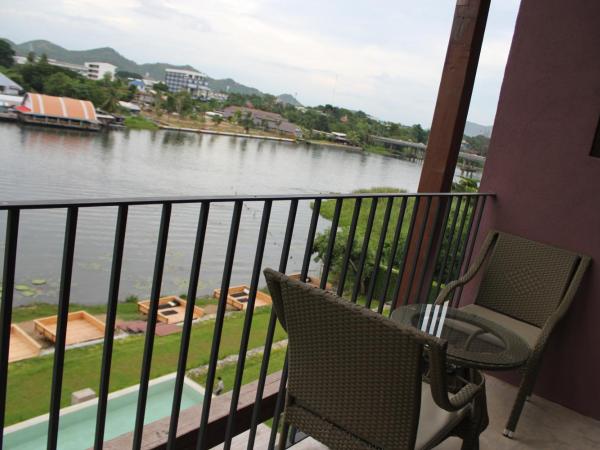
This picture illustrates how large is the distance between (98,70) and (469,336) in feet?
35.8

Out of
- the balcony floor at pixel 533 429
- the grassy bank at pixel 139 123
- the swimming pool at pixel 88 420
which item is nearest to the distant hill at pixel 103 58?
the grassy bank at pixel 139 123

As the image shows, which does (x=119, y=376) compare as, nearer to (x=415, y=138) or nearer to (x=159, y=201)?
(x=415, y=138)

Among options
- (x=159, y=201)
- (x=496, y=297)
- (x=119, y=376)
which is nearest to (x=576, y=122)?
(x=496, y=297)

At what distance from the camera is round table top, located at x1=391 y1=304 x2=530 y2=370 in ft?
6.39

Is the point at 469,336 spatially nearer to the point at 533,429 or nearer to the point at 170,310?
the point at 533,429

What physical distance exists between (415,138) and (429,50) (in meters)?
22.2

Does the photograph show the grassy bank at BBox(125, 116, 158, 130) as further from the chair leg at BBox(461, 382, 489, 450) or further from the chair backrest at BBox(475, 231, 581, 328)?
the chair leg at BBox(461, 382, 489, 450)

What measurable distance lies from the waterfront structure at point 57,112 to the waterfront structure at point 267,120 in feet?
10.2

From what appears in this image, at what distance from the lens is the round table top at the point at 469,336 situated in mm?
1947

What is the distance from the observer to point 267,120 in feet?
41.6

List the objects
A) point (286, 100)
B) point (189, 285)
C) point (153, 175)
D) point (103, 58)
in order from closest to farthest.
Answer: point (189, 285) → point (103, 58) → point (286, 100) → point (153, 175)

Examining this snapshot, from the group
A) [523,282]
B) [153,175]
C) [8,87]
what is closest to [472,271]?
[523,282]

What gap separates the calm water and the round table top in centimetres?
308

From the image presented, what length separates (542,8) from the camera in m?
3.01
